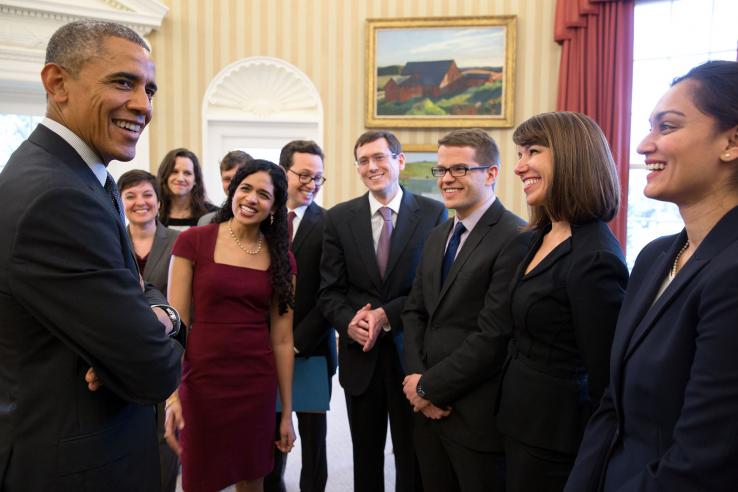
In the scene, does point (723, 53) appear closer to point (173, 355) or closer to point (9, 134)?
point (173, 355)

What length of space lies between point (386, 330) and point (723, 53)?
13.4 feet

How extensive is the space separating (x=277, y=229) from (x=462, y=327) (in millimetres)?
874

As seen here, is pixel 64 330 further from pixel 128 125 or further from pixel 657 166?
pixel 657 166

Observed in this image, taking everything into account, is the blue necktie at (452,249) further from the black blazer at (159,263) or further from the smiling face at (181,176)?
the smiling face at (181,176)

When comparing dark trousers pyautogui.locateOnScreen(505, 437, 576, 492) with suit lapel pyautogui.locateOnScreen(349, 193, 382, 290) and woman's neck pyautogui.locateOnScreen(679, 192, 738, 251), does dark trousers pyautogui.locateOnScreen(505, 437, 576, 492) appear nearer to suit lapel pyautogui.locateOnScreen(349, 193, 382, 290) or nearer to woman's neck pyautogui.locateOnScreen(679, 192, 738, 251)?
woman's neck pyautogui.locateOnScreen(679, 192, 738, 251)

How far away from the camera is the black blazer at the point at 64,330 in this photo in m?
1.06

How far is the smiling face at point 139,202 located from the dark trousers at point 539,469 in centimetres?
213

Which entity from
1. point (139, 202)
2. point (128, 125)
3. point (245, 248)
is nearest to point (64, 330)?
point (128, 125)

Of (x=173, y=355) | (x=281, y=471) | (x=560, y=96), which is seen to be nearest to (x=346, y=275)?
(x=281, y=471)

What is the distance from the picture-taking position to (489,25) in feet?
17.2

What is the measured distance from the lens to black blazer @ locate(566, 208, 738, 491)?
101 centimetres

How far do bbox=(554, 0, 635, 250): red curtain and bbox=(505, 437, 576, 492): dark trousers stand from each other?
3692mm

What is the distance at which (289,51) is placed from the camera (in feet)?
17.9

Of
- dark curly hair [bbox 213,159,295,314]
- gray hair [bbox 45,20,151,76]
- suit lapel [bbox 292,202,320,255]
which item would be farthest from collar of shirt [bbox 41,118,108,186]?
suit lapel [bbox 292,202,320,255]
